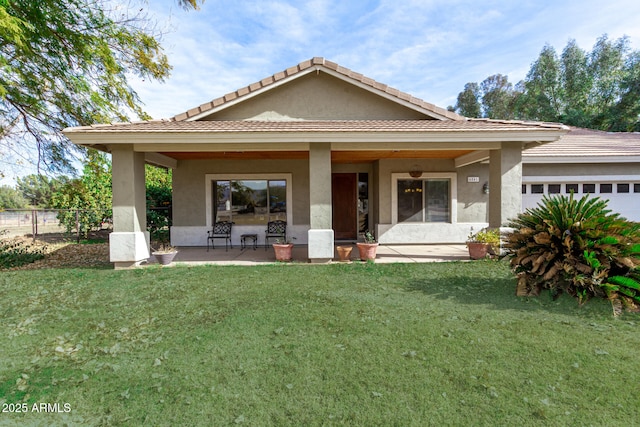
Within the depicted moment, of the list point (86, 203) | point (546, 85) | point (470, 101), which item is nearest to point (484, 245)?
point (86, 203)

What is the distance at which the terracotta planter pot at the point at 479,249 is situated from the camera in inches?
330

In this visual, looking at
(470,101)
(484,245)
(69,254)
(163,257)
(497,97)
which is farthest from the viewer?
(470,101)

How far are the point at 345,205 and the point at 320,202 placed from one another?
4844 millimetres

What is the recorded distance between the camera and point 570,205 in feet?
17.3

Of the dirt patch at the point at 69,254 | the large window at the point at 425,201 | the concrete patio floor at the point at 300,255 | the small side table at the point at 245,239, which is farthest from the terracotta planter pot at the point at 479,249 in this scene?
the dirt patch at the point at 69,254

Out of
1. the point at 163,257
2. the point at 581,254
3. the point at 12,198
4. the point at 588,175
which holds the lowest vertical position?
the point at 163,257

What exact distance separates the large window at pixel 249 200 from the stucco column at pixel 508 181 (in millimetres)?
6687

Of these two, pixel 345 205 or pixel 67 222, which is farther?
pixel 67 222

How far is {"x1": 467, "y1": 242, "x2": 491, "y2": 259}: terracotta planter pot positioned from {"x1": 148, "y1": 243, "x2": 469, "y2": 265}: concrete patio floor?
1.03 feet

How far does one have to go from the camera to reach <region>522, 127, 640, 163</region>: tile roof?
429 inches

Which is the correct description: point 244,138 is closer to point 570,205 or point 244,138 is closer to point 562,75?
point 570,205

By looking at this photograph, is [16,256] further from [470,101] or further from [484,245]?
[470,101]

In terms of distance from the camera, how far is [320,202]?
804 cm

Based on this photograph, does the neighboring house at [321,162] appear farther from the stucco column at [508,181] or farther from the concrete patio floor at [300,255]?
the concrete patio floor at [300,255]
